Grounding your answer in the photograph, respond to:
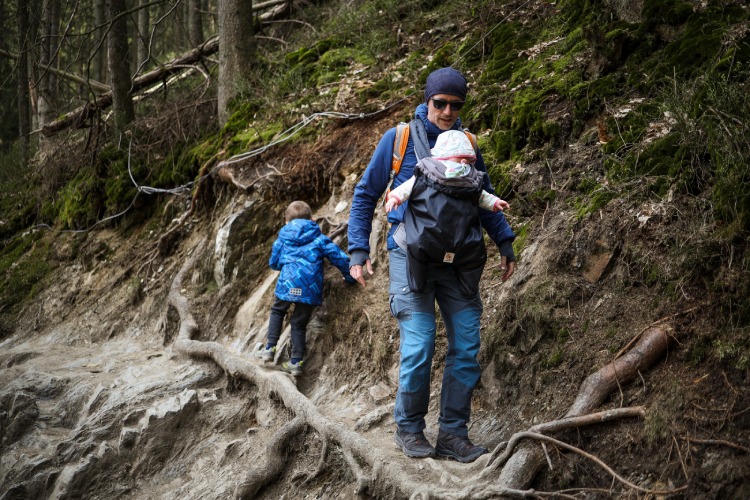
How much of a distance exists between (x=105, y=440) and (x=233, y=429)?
132 cm

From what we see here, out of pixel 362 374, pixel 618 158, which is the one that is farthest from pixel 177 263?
pixel 618 158

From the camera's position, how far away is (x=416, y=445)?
4.63 meters

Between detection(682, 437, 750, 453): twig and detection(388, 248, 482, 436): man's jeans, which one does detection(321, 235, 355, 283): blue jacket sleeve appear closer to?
detection(388, 248, 482, 436): man's jeans

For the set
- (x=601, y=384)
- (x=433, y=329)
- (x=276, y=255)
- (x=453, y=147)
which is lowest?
(x=276, y=255)

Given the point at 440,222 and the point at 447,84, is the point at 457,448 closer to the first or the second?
the point at 440,222

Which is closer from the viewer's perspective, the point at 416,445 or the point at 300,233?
the point at 416,445

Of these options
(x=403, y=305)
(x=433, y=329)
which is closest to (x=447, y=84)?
(x=403, y=305)

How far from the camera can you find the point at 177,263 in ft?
31.8

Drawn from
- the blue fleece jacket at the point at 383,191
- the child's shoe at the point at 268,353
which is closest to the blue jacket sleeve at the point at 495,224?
the blue fleece jacket at the point at 383,191

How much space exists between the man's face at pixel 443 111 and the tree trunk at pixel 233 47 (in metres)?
7.11

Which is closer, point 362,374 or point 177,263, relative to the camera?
point 362,374

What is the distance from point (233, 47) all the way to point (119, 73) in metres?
2.99

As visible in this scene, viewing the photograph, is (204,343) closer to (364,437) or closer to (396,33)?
(364,437)

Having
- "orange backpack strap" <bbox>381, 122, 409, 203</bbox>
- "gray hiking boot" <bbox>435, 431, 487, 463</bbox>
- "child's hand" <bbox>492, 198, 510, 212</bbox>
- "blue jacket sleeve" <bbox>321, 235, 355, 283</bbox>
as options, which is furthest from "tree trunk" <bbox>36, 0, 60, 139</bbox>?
"gray hiking boot" <bbox>435, 431, 487, 463</bbox>
